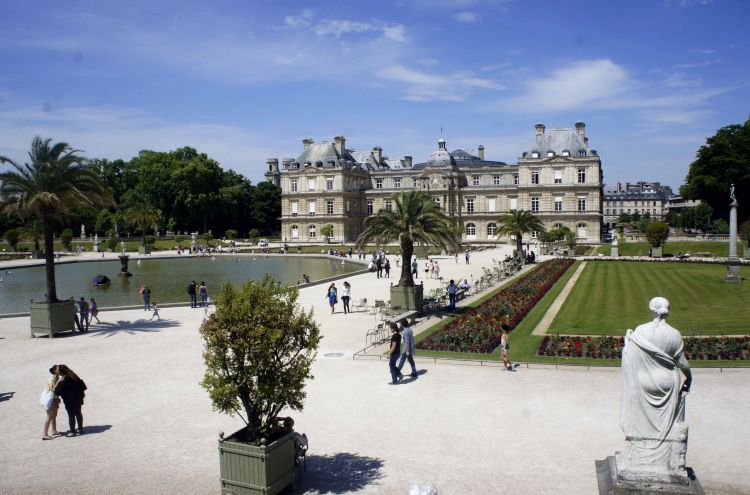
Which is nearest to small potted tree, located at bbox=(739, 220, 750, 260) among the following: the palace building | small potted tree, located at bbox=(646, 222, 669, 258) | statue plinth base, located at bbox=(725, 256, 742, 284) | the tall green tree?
small potted tree, located at bbox=(646, 222, 669, 258)

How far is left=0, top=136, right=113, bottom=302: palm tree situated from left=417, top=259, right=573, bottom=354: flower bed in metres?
13.4

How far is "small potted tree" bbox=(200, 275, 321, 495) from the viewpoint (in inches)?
332

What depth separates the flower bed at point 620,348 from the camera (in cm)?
1582

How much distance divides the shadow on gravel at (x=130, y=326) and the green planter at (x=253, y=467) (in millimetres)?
14293

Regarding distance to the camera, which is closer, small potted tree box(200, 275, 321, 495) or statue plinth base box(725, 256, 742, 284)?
small potted tree box(200, 275, 321, 495)

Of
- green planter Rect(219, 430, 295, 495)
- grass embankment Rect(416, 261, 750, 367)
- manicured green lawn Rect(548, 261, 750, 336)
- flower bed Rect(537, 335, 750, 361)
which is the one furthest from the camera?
manicured green lawn Rect(548, 261, 750, 336)

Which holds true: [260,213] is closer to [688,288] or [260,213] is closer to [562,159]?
[562,159]

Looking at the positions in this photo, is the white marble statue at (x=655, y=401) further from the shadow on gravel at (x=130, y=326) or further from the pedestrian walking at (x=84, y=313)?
the pedestrian walking at (x=84, y=313)

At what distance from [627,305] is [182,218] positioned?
77155mm

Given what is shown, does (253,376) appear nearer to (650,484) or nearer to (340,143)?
(650,484)

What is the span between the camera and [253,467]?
8438 mm

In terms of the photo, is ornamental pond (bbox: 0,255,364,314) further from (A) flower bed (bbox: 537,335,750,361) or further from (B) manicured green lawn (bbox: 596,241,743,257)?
(B) manicured green lawn (bbox: 596,241,743,257)

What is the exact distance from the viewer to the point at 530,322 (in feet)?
72.1

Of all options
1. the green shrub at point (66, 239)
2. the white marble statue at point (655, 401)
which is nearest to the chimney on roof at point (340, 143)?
the green shrub at point (66, 239)
